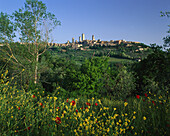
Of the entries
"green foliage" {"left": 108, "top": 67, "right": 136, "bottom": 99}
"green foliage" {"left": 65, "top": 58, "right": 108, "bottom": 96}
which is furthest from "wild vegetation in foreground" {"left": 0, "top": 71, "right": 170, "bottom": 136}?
"green foliage" {"left": 65, "top": 58, "right": 108, "bottom": 96}

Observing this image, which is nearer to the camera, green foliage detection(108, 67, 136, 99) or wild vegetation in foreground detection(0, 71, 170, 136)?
wild vegetation in foreground detection(0, 71, 170, 136)

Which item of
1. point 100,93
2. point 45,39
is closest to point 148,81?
point 100,93

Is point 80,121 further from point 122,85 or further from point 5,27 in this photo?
point 5,27

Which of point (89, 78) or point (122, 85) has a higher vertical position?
point (89, 78)

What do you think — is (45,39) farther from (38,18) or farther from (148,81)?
(148,81)

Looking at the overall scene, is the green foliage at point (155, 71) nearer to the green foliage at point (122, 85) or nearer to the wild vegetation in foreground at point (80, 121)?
the green foliage at point (122, 85)

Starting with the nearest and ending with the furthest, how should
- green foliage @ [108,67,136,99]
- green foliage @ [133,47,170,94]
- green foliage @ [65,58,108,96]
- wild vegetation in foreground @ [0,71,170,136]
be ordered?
wild vegetation in foreground @ [0,71,170,136]
green foliage @ [108,67,136,99]
green foliage @ [65,58,108,96]
green foliage @ [133,47,170,94]

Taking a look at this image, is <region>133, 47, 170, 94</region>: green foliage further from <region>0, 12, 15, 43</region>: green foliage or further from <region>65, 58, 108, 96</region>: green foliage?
<region>0, 12, 15, 43</region>: green foliage

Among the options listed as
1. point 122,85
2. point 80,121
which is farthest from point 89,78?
point 80,121

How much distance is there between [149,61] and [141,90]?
2.24 meters

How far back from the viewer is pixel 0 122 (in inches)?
135

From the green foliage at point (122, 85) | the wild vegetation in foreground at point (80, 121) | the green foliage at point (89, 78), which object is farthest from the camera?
the green foliage at point (89, 78)

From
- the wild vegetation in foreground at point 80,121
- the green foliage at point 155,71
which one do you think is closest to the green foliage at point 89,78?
the green foliage at point 155,71

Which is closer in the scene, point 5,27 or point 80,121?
point 80,121
